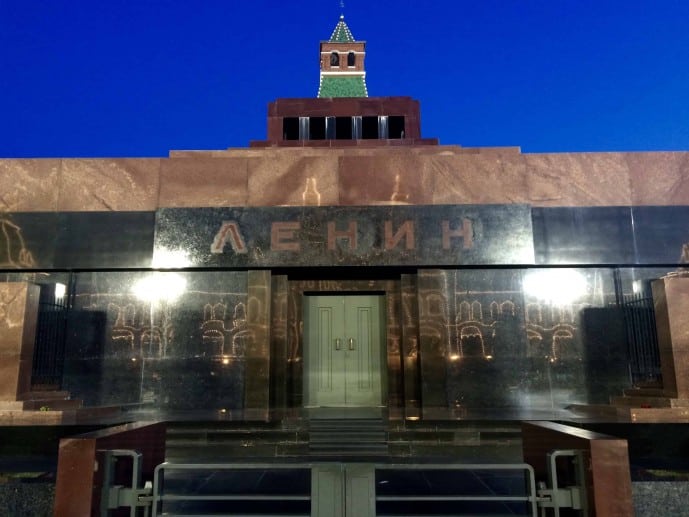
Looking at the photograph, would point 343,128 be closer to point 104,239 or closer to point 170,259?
point 170,259

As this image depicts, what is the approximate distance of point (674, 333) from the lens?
9.28m

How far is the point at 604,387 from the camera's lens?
37.1 feet

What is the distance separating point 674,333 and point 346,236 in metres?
6.23

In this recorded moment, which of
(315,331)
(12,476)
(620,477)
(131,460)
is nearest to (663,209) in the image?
(315,331)

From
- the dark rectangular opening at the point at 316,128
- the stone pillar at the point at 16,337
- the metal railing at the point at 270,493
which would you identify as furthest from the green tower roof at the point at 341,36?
the metal railing at the point at 270,493

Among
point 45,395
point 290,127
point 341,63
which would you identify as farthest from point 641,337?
point 341,63

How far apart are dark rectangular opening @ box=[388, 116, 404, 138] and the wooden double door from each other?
12570mm

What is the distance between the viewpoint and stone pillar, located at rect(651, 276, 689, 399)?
911 centimetres

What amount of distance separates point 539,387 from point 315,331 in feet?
16.1

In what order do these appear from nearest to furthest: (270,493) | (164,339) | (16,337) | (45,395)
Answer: (270,493) → (16,337) → (45,395) → (164,339)

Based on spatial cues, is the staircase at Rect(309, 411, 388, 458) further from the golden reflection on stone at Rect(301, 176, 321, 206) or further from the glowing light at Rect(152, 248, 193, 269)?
the golden reflection on stone at Rect(301, 176, 321, 206)

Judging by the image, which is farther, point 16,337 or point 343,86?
point 343,86

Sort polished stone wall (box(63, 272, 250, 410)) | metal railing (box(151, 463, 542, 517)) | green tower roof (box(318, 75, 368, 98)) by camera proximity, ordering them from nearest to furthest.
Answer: metal railing (box(151, 463, 542, 517)) → polished stone wall (box(63, 272, 250, 410)) → green tower roof (box(318, 75, 368, 98))

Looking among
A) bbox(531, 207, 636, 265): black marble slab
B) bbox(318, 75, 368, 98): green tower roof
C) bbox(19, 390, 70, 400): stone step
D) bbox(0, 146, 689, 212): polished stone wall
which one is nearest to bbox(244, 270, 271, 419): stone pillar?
bbox(0, 146, 689, 212): polished stone wall
